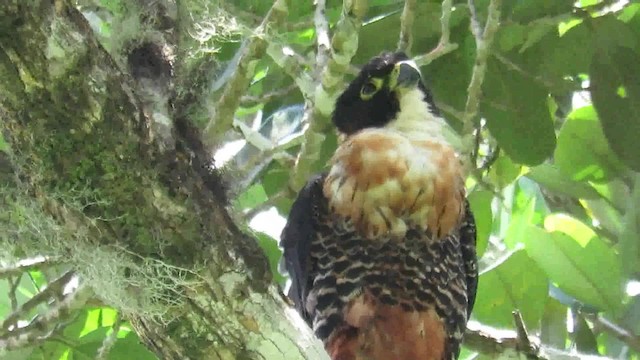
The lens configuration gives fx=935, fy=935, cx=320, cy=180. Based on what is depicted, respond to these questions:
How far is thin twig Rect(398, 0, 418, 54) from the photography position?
5.24 feet

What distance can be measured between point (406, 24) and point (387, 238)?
39 cm

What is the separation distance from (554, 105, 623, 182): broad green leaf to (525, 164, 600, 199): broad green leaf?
0.02m

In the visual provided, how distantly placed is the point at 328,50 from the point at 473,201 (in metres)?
0.61

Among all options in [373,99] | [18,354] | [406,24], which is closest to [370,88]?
[373,99]

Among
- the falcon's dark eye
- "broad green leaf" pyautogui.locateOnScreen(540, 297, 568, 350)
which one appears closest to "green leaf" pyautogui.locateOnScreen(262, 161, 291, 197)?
the falcon's dark eye

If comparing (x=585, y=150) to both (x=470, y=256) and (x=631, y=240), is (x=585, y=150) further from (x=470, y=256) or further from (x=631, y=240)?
(x=470, y=256)

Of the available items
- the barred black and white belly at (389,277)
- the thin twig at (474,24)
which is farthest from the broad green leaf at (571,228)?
the thin twig at (474,24)

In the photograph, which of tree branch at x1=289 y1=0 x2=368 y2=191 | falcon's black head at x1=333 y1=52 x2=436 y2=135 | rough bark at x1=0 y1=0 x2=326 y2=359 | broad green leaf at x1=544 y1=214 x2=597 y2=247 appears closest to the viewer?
rough bark at x1=0 y1=0 x2=326 y2=359

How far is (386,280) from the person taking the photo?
171 cm

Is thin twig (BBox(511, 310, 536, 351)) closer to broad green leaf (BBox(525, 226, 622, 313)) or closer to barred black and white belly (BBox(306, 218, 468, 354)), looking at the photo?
barred black and white belly (BBox(306, 218, 468, 354))

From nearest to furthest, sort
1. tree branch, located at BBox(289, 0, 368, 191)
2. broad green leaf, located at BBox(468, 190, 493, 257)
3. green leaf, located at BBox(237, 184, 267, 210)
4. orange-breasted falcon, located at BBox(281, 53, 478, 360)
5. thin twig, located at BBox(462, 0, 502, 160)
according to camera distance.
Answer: tree branch, located at BBox(289, 0, 368, 191)
thin twig, located at BBox(462, 0, 502, 160)
orange-breasted falcon, located at BBox(281, 53, 478, 360)
broad green leaf, located at BBox(468, 190, 493, 257)
green leaf, located at BBox(237, 184, 267, 210)

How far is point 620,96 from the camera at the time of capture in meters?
1.83

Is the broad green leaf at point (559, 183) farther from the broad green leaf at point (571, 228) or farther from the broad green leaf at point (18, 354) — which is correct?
the broad green leaf at point (18, 354)

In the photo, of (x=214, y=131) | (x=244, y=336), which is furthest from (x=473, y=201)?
(x=244, y=336)
